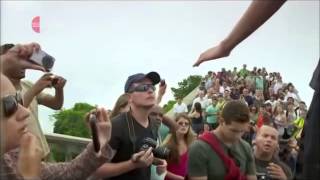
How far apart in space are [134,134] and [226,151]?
2.15 feet

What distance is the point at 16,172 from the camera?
8.20 ft

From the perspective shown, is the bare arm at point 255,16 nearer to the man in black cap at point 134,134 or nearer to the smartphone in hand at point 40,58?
the smartphone in hand at point 40,58

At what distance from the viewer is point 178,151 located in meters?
5.27

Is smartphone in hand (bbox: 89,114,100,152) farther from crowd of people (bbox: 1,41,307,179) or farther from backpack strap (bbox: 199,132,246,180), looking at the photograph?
backpack strap (bbox: 199,132,246,180)

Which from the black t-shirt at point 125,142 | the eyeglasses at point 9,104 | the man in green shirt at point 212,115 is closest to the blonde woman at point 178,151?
the black t-shirt at point 125,142

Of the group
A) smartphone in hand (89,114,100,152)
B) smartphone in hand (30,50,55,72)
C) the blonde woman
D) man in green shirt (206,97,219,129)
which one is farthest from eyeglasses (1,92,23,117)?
man in green shirt (206,97,219,129)

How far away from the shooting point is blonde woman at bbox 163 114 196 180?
5154 mm

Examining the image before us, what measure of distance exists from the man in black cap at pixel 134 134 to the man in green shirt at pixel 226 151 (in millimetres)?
339

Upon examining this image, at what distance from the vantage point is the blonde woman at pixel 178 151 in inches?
203

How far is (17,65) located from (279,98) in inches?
613

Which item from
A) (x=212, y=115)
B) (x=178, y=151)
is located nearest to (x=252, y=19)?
(x=178, y=151)

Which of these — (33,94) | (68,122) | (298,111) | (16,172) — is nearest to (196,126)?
(298,111)

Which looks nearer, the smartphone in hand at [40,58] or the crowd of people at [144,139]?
the crowd of people at [144,139]

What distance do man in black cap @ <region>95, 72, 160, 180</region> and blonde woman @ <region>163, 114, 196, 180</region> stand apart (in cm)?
81
